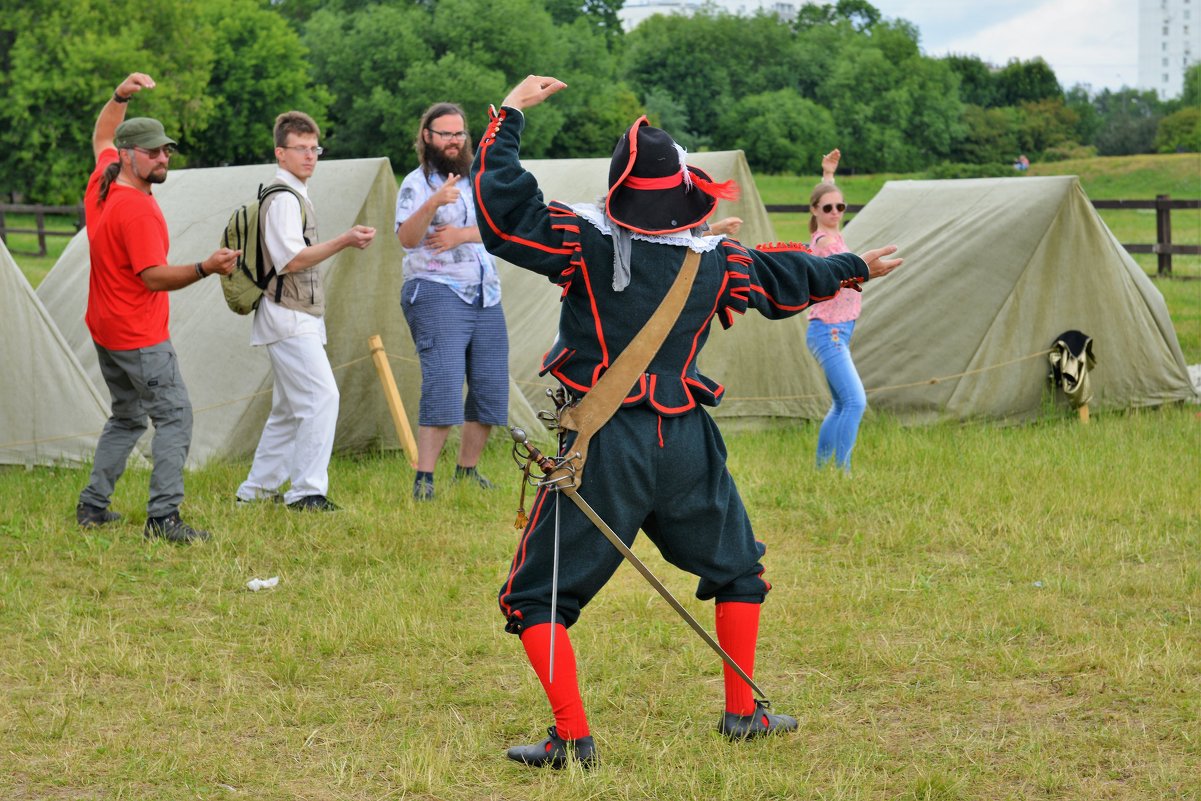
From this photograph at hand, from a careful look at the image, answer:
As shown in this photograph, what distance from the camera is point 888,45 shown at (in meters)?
87.8

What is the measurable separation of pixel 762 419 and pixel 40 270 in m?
16.3

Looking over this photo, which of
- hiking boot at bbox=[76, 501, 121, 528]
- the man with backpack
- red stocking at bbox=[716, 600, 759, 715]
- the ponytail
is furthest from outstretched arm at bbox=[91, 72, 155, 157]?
red stocking at bbox=[716, 600, 759, 715]

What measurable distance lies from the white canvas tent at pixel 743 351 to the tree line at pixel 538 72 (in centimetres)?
2694

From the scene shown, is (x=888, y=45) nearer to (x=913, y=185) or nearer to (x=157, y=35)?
(x=157, y=35)

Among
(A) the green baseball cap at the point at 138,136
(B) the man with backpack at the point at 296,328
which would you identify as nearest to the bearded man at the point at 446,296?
(B) the man with backpack at the point at 296,328

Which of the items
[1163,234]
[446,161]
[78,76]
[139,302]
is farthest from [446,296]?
[78,76]

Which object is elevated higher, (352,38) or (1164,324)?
(352,38)

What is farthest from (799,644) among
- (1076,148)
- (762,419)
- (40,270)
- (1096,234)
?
(1076,148)

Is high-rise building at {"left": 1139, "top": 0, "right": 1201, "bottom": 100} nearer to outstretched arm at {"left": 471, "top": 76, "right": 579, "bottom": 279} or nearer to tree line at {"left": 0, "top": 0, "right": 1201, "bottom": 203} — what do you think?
tree line at {"left": 0, "top": 0, "right": 1201, "bottom": 203}

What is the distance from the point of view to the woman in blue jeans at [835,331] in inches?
275

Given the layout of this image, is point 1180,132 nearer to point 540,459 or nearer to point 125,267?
point 125,267

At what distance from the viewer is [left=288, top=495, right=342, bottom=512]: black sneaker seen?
6.46 m

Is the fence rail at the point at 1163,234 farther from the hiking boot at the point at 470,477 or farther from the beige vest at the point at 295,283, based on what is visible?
the beige vest at the point at 295,283

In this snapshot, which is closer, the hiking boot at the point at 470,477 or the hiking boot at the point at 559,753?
the hiking boot at the point at 559,753
